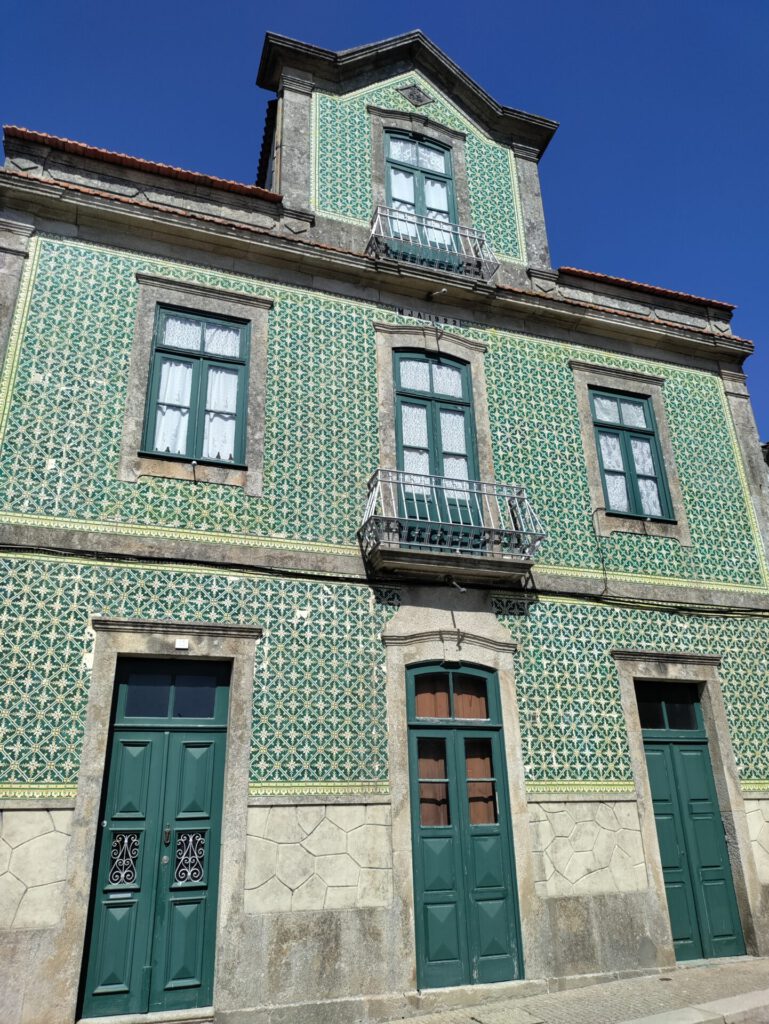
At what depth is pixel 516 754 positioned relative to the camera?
7203mm

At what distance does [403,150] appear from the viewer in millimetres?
9859

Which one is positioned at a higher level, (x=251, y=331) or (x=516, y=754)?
(x=251, y=331)

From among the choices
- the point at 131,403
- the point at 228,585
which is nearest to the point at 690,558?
the point at 228,585

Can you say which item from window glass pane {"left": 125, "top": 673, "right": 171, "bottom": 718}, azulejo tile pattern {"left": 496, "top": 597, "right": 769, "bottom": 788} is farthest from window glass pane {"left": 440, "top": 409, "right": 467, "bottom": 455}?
window glass pane {"left": 125, "top": 673, "right": 171, "bottom": 718}

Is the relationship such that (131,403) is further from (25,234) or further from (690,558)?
(690,558)

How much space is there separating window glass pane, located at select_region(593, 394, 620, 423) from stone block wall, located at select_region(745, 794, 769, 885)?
4.45m

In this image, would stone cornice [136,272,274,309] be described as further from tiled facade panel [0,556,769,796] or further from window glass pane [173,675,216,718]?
window glass pane [173,675,216,718]

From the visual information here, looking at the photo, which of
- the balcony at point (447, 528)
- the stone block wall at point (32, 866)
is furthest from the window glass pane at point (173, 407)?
the stone block wall at point (32, 866)

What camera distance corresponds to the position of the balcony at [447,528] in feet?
24.0

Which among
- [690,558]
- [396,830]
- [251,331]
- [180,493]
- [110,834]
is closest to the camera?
[110,834]

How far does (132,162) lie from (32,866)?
6719 millimetres

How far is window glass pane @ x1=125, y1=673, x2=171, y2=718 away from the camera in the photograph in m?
6.37

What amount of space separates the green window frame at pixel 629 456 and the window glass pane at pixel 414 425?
2194 mm

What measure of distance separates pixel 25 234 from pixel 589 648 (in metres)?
6.89
